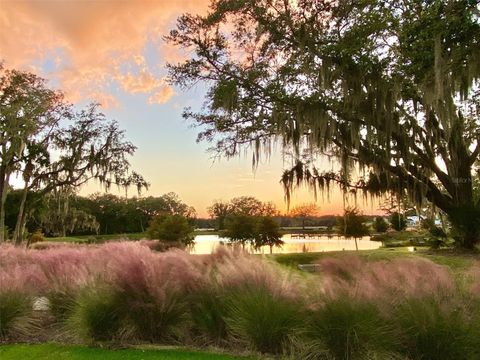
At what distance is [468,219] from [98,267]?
12.1 meters

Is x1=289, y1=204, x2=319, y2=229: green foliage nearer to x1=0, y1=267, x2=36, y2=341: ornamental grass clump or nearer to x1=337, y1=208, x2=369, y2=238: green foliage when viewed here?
x1=337, y1=208, x2=369, y2=238: green foliage

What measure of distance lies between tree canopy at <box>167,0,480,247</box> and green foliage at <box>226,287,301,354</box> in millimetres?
6945

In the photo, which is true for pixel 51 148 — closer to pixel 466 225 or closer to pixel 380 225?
pixel 466 225

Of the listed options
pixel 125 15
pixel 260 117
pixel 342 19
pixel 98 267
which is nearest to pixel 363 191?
pixel 260 117

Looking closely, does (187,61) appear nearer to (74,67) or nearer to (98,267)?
(74,67)

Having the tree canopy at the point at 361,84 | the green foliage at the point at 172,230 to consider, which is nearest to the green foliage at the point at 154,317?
the tree canopy at the point at 361,84

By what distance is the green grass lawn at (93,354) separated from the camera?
178 inches

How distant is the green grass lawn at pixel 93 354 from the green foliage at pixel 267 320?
29cm

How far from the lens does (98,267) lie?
6488 mm

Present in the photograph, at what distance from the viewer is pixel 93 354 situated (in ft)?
15.4

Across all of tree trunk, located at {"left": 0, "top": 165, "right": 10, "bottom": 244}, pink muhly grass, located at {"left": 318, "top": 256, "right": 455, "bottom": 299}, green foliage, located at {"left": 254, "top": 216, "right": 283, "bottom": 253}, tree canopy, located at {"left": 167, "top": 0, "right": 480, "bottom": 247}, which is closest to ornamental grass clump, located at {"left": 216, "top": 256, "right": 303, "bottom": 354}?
pink muhly grass, located at {"left": 318, "top": 256, "right": 455, "bottom": 299}

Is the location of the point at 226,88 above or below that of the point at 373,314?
above

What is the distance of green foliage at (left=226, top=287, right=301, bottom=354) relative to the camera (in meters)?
4.61

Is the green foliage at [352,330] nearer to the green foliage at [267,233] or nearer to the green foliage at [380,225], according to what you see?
the green foliage at [267,233]
